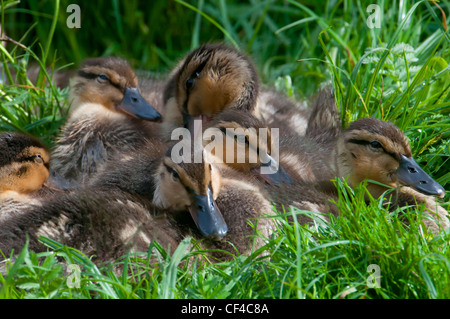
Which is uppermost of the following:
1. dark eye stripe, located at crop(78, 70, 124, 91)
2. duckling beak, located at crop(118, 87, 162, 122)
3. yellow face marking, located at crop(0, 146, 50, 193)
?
dark eye stripe, located at crop(78, 70, 124, 91)

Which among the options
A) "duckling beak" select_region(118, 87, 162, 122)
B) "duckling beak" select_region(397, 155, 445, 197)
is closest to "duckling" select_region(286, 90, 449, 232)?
"duckling beak" select_region(397, 155, 445, 197)

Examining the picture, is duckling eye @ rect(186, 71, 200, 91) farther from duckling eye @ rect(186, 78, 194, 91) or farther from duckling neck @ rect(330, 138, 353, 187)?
duckling neck @ rect(330, 138, 353, 187)

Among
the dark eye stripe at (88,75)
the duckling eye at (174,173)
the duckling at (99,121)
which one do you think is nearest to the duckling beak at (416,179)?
the duckling eye at (174,173)

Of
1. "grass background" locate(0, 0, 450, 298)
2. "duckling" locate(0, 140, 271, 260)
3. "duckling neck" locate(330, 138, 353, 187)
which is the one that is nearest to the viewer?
"grass background" locate(0, 0, 450, 298)

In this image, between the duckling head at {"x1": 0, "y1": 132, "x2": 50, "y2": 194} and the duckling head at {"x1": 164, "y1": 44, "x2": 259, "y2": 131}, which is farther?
the duckling head at {"x1": 164, "y1": 44, "x2": 259, "y2": 131}

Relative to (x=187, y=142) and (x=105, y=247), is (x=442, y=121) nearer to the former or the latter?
(x=187, y=142)

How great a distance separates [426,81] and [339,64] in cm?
61

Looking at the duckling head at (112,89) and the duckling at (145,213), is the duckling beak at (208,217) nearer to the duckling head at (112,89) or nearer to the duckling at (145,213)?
the duckling at (145,213)

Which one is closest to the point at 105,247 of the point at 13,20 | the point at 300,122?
the point at 300,122

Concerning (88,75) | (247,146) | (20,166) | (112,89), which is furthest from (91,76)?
(247,146)

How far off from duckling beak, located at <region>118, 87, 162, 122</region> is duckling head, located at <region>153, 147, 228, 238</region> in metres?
0.69

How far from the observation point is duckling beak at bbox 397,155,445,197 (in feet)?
8.00

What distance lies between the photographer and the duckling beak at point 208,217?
2.18 metres

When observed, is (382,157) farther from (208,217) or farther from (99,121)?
(99,121)
